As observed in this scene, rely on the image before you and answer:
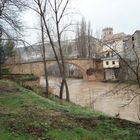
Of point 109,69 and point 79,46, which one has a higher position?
point 79,46

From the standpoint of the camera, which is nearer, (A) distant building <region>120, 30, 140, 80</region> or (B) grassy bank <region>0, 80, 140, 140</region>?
(B) grassy bank <region>0, 80, 140, 140</region>

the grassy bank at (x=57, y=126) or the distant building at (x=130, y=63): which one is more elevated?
the distant building at (x=130, y=63)

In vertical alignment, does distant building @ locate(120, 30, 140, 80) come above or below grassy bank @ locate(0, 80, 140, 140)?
above

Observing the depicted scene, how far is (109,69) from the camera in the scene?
71875mm

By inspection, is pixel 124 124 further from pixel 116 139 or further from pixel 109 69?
pixel 109 69

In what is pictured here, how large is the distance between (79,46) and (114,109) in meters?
49.6

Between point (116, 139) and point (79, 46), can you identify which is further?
point (79, 46)

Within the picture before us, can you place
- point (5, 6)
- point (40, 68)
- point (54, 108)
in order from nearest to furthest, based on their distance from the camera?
point (54, 108), point (5, 6), point (40, 68)

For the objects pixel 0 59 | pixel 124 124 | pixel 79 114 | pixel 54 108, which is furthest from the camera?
pixel 0 59

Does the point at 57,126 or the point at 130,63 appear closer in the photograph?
the point at 57,126

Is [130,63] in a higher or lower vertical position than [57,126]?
higher

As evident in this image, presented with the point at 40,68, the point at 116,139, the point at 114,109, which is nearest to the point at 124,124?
the point at 116,139

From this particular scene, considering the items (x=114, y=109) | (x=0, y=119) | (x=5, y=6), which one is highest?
(x=5, y=6)

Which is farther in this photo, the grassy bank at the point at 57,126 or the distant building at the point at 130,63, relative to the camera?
the distant building at the point at 130,63
